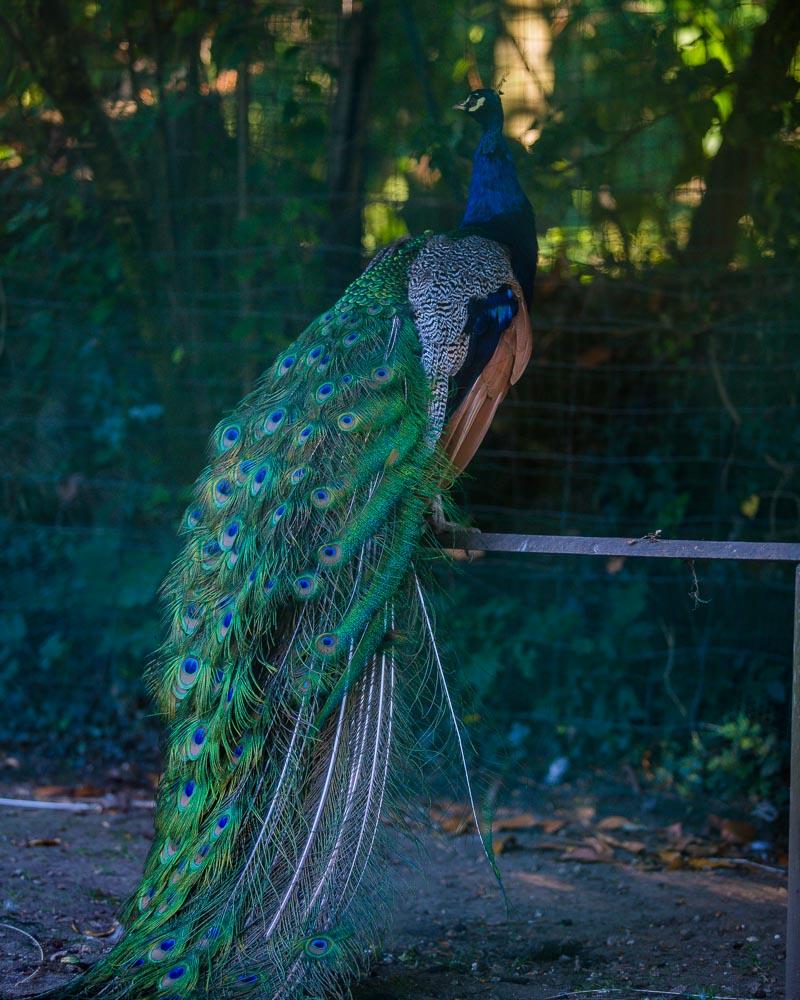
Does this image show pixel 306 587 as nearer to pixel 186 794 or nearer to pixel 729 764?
pixel 186 794

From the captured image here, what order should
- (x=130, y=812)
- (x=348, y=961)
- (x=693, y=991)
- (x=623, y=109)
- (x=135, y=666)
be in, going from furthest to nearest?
(x=135, y=666) < (x=623, y=109) < (x=130, y=812) < (x=693, y=991) < (x=348, y=961)

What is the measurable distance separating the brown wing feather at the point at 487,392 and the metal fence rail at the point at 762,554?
466 millimetres

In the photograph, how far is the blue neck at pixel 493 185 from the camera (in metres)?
3.69

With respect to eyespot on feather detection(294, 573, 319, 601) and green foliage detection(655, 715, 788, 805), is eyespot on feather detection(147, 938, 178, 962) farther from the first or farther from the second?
green foliage detection(655, 715, 788, 805)

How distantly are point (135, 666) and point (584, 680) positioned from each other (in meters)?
2.02

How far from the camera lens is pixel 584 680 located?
4.65 meters

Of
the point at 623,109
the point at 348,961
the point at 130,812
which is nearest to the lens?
the point at 348,961

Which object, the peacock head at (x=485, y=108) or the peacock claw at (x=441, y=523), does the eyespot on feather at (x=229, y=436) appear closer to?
the peacock claw at (x=441, y=523)

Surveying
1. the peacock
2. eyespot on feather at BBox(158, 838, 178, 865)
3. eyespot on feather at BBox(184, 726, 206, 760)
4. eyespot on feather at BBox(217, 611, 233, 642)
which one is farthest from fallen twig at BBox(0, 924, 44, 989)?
eyespot on feather at BBox(217, 611, 233, 642)

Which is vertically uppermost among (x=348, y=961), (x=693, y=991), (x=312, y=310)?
(x=312, y=310)

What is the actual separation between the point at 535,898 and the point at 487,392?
168 centimetres

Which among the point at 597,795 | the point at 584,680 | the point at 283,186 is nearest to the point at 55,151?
the point at 283,186

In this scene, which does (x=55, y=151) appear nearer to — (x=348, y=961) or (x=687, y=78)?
(x=687, y=78)

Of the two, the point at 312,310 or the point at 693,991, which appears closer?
the point at 693,991
